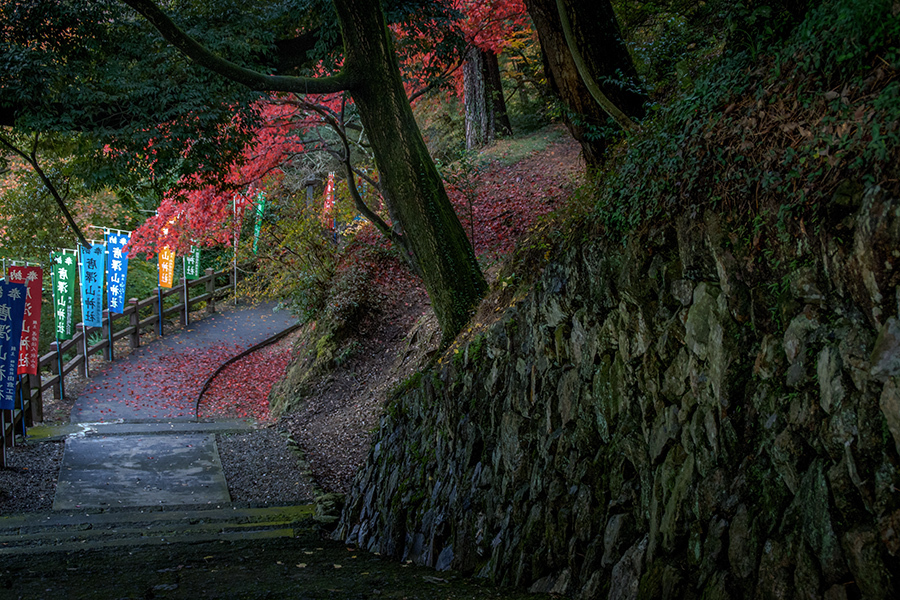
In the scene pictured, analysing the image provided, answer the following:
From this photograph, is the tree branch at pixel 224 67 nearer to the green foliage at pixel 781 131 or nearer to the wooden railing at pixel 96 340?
the green foliage at pixel 781 131

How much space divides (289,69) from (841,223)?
8543 millimetres

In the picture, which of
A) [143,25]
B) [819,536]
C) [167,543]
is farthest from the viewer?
[143,25]

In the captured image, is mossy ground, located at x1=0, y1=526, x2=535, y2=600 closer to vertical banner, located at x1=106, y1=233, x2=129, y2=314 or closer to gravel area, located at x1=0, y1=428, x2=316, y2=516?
gravel area, located at x1=0, y1=428, x2=316, y2=516

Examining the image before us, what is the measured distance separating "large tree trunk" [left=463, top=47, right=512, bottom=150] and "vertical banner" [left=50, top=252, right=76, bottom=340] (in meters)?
10.00

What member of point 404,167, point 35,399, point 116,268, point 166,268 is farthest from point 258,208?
point 404,167

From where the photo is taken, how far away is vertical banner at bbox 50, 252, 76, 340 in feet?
45.1

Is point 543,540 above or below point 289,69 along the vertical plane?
below

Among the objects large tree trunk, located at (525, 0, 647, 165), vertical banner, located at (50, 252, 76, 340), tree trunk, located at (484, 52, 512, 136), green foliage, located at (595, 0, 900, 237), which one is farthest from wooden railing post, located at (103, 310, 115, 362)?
green foliage, located at (595, 0, 900, 237)

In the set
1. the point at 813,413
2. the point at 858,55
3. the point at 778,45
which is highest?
the point at 778,45

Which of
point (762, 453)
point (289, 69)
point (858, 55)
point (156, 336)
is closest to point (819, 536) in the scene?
point (762, 453)

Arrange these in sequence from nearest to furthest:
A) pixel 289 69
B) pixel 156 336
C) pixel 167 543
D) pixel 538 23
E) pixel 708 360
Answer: pixel 708 360 → pixel 167 543 → pixel 538 23 → pixel 289 69 → pixel 156 336

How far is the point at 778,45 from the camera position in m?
3.86

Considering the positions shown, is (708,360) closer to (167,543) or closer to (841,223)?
(841,223)

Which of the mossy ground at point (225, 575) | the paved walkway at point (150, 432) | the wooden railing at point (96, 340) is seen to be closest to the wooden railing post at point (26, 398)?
the wooden railing at point (96, 340)
